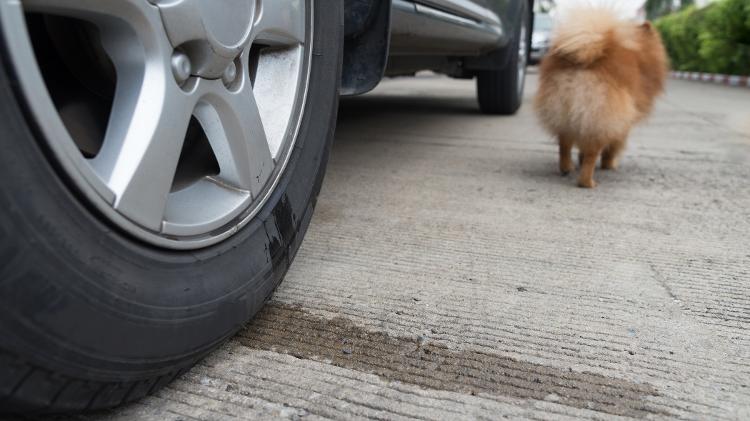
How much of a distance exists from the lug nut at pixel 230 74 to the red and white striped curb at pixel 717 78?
1059cm

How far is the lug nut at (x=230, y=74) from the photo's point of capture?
121cm

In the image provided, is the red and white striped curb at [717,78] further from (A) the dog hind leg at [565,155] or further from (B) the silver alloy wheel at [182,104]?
(B) the silver alloy wheel at [182,104]

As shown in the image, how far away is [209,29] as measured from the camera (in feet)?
3.70

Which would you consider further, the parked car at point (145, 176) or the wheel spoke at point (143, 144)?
the wheel spoke at point (143, 144)

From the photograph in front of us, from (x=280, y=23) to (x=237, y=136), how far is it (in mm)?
284

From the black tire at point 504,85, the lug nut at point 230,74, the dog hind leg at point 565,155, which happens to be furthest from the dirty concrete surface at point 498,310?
the black tire at point 504,85

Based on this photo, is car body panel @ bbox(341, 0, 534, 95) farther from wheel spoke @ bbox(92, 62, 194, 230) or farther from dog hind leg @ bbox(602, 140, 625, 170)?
dog hind leg @ bbox(602, 140, 625, 170)

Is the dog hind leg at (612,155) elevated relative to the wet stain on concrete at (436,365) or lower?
lower

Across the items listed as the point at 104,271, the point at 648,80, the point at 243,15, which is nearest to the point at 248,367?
the point at 104,271

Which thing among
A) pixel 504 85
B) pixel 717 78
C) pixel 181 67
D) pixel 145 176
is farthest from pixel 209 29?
pixel 717 78

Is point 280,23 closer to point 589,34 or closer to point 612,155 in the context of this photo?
point 589,34

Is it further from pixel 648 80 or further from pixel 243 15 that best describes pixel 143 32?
pixel 648 80

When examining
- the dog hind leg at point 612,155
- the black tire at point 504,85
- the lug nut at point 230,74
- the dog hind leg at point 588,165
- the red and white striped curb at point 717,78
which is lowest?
the red and white striped curb at point 717,78

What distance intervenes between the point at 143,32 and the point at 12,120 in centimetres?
32
